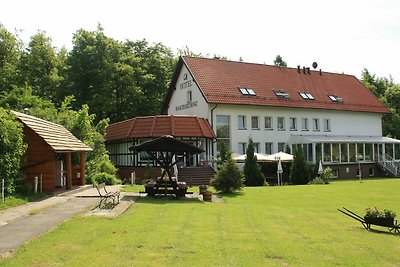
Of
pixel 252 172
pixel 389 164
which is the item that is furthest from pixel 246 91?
pixel 389 164

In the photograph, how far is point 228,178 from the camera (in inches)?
942

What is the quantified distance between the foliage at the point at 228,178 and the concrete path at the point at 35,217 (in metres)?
6.65

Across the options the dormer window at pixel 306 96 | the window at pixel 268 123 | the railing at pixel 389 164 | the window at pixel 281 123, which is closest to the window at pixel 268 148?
the window at pixel 268 123

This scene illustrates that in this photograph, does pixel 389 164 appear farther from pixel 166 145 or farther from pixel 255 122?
pixel 166 145

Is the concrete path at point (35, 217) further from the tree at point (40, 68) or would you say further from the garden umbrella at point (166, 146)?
the tree at point (40, 68)

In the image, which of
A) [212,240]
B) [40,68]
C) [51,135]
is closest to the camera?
[212,240]

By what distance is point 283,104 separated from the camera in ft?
139

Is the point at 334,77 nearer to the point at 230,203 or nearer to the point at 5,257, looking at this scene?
the point at 230,203

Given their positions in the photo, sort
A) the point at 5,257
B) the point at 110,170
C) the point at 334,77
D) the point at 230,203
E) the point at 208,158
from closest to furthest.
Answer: the point at 5,257, the point at 230,203, the point at 110,170, the point at 208,158, the point at 334,77

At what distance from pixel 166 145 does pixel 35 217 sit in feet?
26.8

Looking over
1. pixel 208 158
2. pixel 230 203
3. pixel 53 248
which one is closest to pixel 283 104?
pixel 208 158

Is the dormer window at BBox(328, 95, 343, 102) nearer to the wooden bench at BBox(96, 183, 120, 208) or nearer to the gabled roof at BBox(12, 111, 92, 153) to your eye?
the gabled roof at BBox(12, 111, 92, 153)

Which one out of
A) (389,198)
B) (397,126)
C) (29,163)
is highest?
(397,126)

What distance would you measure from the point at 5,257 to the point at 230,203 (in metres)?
12.4
